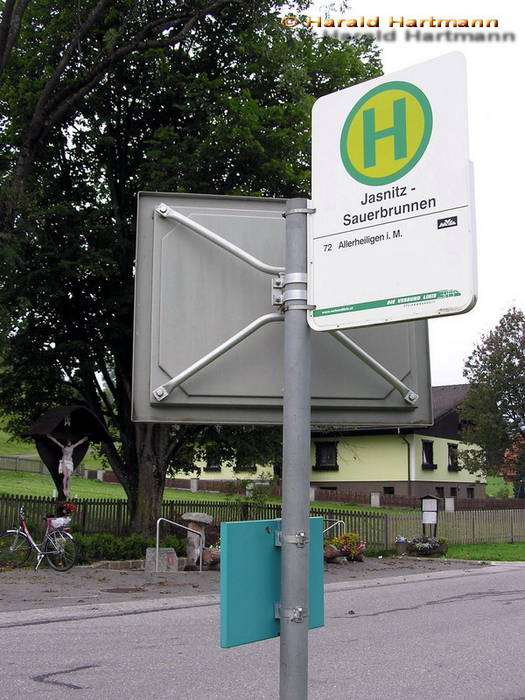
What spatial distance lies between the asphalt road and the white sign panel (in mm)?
5627

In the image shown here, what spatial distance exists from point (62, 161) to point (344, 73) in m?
8.21

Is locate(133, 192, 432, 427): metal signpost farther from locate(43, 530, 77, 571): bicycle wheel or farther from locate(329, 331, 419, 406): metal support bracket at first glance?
locate(43, 530, 77, 571): bicycle wheel

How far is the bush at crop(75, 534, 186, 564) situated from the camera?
1900 cm

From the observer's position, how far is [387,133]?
7.97ft

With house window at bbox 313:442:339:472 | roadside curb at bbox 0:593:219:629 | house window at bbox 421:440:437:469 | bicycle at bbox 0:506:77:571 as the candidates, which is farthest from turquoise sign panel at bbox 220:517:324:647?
house window at bbox 313:442:339:472

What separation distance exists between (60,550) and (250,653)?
9.55 m

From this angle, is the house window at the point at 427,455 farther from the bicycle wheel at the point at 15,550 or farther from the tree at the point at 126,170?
the bicycle wheel at the point at 15,550

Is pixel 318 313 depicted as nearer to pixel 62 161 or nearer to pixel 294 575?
pixel 294 575

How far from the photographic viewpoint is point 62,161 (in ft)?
74.6

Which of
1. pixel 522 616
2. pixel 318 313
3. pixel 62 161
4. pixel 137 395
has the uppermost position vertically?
pixel 62 161

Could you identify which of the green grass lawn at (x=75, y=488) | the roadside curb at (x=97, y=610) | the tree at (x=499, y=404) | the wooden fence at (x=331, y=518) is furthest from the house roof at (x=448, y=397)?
the roadside curb at (x=97, y=610)

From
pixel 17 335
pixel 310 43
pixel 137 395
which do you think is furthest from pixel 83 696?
pixel 310 43

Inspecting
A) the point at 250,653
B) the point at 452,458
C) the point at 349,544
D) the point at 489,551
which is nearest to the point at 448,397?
the point at 452,458

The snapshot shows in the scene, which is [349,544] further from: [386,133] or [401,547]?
[386,133]
